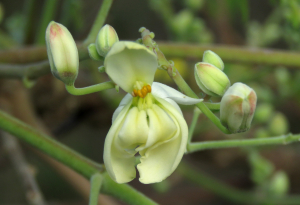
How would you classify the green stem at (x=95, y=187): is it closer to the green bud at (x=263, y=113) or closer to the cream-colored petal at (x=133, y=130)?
the cream-colored petal at (x=133, y=130)

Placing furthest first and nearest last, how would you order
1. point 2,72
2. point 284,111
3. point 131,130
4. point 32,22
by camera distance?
point 284,111 < point 32,22 < point 2,72 < point 131,130

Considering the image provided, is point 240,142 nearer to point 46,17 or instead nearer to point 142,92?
point 142,92

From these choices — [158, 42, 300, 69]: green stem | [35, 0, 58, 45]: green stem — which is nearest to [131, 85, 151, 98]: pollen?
[158, 42, 300, 69]: green stem

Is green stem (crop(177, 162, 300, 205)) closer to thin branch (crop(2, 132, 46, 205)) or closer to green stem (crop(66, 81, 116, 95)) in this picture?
thin branch (crop(2, 132, 46, 205))

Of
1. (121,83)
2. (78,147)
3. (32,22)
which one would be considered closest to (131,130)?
(121,83)

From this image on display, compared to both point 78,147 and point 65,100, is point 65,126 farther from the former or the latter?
point 78,147

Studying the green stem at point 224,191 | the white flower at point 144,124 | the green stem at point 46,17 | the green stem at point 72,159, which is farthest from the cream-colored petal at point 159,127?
the green stem at point 224,191

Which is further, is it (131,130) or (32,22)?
(32,22)
